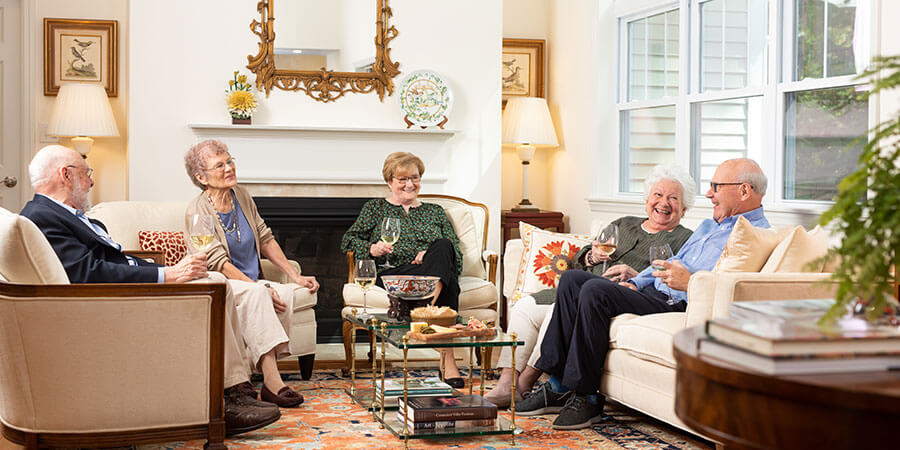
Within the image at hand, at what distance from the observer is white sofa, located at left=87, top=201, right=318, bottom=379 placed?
165 inches

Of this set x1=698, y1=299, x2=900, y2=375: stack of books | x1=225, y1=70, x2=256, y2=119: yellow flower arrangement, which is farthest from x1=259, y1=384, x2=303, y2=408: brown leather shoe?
x1=698, y1=299, x2=900, y2=375: stack of books

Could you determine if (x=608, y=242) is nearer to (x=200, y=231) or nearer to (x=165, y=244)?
(x=200, y=231)

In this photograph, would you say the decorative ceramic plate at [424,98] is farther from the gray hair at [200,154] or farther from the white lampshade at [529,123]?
the gray hair at [200,154]

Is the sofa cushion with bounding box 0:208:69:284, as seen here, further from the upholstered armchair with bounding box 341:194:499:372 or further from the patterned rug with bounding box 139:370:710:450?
the upholstered armchair with bounding box 341:194:499:372

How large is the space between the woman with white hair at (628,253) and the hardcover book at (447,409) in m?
0.48

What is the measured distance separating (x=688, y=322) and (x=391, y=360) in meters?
2.32

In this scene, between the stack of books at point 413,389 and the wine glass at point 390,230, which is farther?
the wine glass at point 390,230

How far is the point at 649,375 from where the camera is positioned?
128 inches

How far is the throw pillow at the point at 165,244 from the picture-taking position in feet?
13.8

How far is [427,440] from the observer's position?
10.9ft

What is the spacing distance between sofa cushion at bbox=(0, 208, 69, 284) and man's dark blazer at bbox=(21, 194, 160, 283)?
0.88 feet

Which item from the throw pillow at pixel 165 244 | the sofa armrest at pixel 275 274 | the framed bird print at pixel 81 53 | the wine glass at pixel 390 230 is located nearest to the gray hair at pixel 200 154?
the throw pillow at pixel 165 244

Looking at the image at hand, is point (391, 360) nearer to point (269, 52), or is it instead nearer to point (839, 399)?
point (269, 52)

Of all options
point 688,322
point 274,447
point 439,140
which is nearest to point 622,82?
point 439,140
